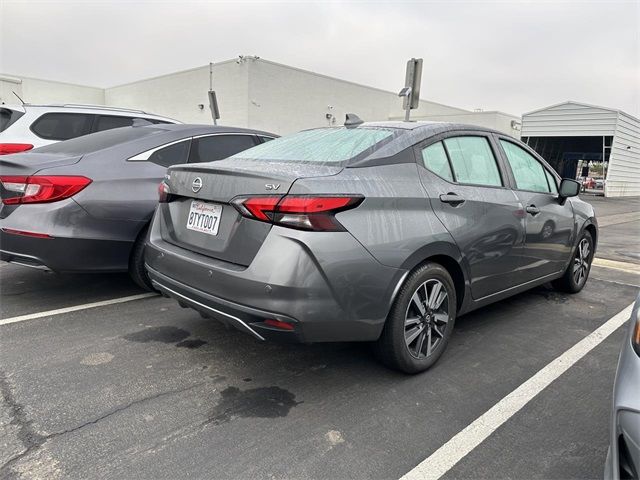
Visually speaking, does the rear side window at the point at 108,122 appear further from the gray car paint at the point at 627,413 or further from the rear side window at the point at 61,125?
the gray car paint at the point at 627,413

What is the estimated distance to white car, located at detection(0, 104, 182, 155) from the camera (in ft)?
19.4

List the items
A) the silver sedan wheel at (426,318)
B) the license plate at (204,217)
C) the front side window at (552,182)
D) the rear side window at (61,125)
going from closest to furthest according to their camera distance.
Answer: the license plate at (204,217), the silver sedan wheel at (426,318), the front side window at (552,182), the rear side window at (61,125)

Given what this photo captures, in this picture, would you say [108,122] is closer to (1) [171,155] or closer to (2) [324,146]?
(1) [171,155]

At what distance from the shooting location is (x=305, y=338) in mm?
2432

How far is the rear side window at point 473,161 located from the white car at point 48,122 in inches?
200

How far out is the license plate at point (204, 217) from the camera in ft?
8.80

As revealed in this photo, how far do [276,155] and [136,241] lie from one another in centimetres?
163

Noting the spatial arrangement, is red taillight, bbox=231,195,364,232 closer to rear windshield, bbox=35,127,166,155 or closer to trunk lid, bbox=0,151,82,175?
trunk lid, bbox=0,151,82,175

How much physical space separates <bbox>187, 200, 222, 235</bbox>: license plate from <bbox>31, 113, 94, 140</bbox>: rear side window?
458 centimetres

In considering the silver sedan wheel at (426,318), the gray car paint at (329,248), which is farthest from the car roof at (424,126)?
the silver sedan wheel at (426,318)

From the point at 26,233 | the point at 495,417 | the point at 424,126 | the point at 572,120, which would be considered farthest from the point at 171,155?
the point at 572,120

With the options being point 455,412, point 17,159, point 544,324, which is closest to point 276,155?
point 455,412

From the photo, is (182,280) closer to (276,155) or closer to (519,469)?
(276,155)

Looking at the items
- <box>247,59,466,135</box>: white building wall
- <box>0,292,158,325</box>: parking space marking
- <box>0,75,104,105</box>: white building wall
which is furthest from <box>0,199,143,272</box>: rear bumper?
<box>0,75,104,105</box>: white building wall
